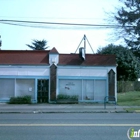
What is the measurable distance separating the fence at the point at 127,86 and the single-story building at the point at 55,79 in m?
18.3

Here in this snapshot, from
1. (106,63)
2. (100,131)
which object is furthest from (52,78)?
(100,131)

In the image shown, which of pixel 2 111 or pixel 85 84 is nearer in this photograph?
pixel 2 111

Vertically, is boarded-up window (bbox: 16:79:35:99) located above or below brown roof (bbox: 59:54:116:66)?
below

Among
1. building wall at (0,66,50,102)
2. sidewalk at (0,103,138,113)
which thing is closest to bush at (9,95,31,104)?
building wall at (0,66,50,102)

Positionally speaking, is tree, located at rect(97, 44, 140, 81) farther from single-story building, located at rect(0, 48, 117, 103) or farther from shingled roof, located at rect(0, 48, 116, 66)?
single-story building, located at rect(0, 48, 117, 103)

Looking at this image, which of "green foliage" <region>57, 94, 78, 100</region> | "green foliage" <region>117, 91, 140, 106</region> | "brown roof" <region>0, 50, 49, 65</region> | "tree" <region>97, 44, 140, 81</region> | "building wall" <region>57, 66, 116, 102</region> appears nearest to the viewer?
"green foliage" <region>117, 91, 140, 106</region>

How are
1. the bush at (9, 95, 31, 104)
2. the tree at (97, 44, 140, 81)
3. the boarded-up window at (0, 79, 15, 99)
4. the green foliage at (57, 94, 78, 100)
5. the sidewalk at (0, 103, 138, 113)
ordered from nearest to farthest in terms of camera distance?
the sidewalk at (0, 103, 138, 113)
the bush at (9, 95, 31, 104)
the green foliage at (57, 94, 78, 100)
the boarded-up window at (0, 79, 15, 99)
the tree at (97, 44, 140, 81)

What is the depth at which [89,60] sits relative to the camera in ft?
84.0

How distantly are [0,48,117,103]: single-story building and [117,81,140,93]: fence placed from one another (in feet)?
60.0

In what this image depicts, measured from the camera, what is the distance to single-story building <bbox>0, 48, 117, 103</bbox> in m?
24.9

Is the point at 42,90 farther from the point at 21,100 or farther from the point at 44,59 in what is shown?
the point at 44,59

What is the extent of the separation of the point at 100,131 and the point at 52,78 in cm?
1521

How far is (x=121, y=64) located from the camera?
46125 mm

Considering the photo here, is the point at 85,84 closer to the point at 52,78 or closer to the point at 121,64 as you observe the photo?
the point at 52,78
